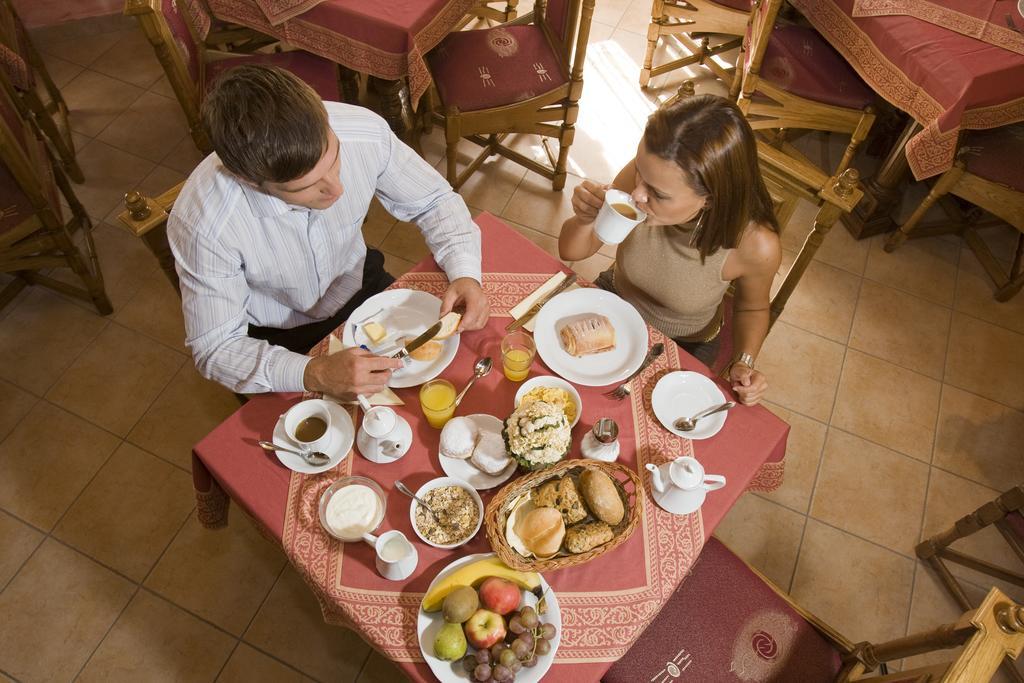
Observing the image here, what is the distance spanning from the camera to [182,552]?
238 cm

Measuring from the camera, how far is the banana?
1267 mm

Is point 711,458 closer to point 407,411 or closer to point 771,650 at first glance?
point 771,650

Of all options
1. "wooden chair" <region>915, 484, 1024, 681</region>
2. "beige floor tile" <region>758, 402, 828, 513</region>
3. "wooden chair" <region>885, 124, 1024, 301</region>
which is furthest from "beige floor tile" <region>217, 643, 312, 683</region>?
"wooden chair" <region>885, 124, 1024, 301</region>

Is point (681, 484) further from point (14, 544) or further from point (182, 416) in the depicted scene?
point (14, 544)

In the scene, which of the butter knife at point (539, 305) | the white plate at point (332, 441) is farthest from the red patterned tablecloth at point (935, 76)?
the white plate at point (332, 441)

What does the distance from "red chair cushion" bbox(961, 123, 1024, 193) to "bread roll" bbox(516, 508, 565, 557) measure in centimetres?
267

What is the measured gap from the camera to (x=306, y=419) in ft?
4.99

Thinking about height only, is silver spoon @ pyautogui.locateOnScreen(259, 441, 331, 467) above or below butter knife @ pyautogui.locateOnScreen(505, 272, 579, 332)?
below

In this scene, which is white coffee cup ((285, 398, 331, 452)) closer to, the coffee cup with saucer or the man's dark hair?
the man's dark hair

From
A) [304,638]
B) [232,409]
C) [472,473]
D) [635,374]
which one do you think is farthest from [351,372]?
[232,409]

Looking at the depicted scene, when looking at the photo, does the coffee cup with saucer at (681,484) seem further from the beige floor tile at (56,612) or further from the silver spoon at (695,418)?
the beige floor tile at (56,612)

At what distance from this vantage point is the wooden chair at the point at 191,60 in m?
2.04

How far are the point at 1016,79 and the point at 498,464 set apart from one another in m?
2.62

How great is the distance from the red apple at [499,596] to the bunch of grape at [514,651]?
0.09ft
